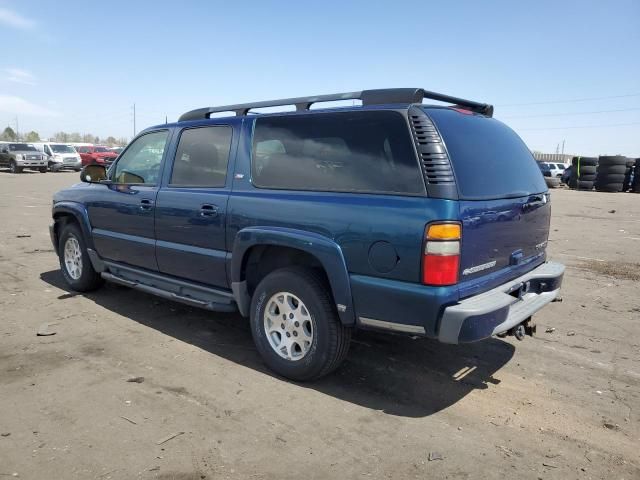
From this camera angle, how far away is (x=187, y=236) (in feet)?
14.3

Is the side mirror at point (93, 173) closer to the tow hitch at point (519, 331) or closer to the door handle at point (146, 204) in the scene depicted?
the door handle at point (146, 204)

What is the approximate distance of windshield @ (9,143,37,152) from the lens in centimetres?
3094

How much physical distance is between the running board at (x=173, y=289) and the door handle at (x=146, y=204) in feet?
2.06

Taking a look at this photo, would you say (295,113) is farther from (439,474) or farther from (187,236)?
(439,474)

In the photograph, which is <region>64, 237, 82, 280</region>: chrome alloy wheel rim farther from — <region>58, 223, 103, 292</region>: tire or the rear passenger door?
the rear passenger door

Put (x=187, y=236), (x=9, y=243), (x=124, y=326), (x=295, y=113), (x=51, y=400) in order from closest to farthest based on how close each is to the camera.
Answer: (x=51, y=400) → (x=295, y=113) → (x=187, y=236) → (x=124, y=326) → (x=9, y=243)

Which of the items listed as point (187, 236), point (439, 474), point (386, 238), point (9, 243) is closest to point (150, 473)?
point (439, 474)

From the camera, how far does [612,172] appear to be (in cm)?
2731

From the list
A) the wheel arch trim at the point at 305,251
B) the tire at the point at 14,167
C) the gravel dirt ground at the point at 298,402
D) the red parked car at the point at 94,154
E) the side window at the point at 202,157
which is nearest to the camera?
the gravel dirt ground at the point at 298,402

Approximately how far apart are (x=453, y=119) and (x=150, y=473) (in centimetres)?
280

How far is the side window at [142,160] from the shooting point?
4867mm

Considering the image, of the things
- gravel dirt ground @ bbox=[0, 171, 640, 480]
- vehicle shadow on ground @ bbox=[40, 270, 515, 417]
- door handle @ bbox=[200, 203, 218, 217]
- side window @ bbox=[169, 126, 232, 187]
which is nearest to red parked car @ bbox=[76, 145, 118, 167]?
vehicle shadow on ground @ bbox=[40, 270, 515, 417]

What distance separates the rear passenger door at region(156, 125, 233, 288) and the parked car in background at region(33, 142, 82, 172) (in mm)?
31527

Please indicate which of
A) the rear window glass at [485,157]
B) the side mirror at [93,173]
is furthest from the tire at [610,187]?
the side mirror at [93,173]
